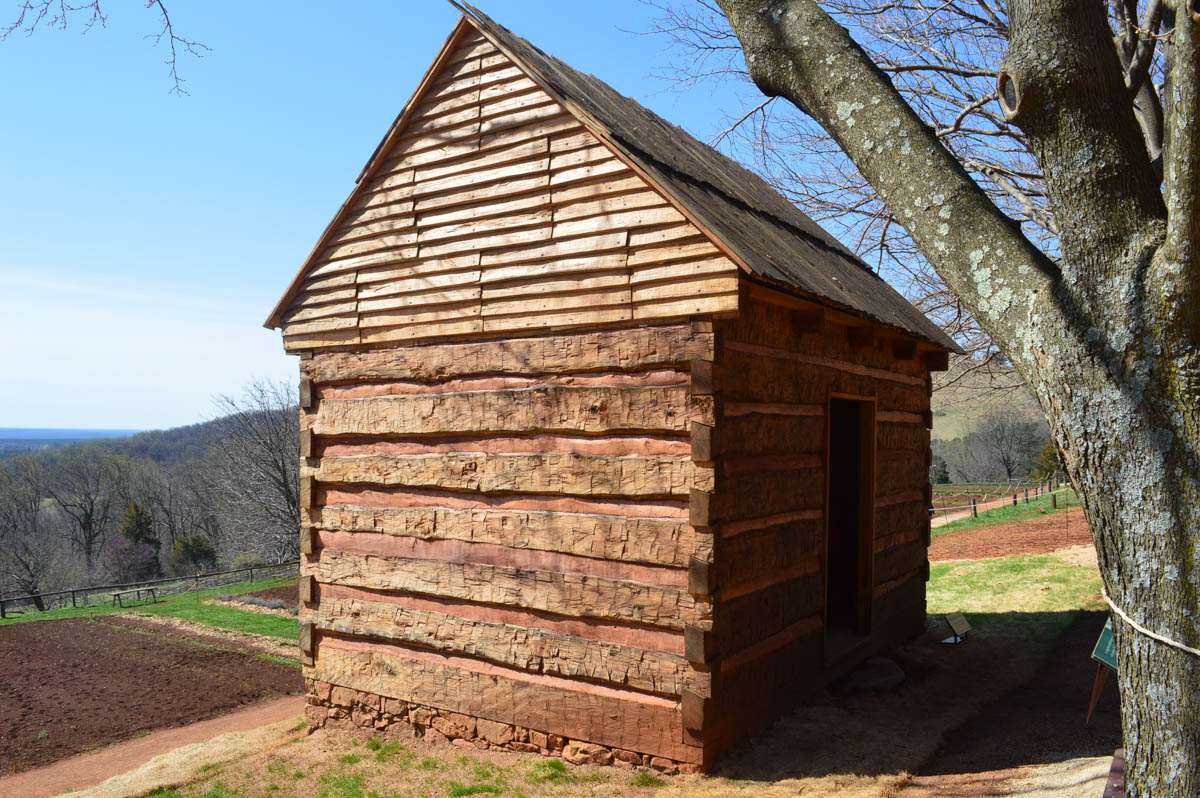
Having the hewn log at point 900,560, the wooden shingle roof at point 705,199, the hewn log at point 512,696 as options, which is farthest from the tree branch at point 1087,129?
the hewn log at point 900,560

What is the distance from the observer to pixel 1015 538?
20.0 m

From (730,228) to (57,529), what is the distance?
2547 inches

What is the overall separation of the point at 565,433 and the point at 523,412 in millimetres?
476

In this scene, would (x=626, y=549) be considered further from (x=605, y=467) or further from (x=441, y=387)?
(x=441, y=387)

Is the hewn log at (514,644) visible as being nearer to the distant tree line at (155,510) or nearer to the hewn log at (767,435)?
the hewn log at (767,435)

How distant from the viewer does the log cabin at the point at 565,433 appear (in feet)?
21.3

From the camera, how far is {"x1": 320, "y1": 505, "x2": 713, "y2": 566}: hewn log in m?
6.45

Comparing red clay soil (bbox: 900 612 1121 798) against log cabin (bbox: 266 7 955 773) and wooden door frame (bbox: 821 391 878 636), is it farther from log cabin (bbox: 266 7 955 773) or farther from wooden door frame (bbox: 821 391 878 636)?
wooden door frame (bbox: 821 391 878 636)

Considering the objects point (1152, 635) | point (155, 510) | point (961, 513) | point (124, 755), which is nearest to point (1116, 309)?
point (1152, 635)

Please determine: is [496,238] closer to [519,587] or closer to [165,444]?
[519,587]

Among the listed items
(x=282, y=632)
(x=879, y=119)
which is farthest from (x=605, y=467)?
(x=282, y=632)

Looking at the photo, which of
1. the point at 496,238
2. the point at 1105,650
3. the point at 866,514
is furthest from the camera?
the point at 866,514

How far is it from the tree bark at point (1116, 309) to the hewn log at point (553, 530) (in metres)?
3.33

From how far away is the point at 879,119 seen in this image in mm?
3615
